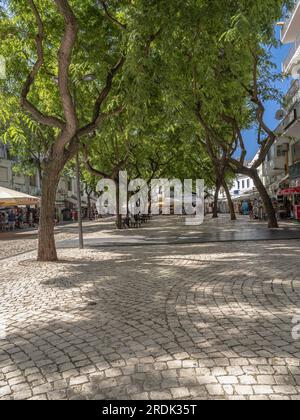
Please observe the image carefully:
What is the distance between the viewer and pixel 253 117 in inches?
902

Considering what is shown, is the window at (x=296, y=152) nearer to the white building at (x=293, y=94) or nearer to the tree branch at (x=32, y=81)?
the white building at (x=293, y=94)

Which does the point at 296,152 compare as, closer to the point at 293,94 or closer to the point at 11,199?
the point at 293,94

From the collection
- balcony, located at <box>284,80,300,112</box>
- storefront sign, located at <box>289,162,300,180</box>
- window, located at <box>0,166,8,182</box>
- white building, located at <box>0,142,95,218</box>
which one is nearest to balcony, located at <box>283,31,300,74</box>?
balcony, located at <box>284,80,300,112</box>

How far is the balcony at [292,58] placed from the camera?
2439cm

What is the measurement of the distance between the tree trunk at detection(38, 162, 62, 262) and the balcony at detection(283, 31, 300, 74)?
17.7m

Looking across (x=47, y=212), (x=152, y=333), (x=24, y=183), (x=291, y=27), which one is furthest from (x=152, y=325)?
(x=24, y=183)

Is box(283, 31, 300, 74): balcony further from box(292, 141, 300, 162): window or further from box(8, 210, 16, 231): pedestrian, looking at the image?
box(8, 210, 16, 231): pedestrian

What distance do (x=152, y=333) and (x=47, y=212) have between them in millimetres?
7357

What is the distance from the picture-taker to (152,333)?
475 cm

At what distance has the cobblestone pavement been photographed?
135 inches

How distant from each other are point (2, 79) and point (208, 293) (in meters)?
9.68

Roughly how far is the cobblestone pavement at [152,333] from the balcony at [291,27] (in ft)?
60.3
